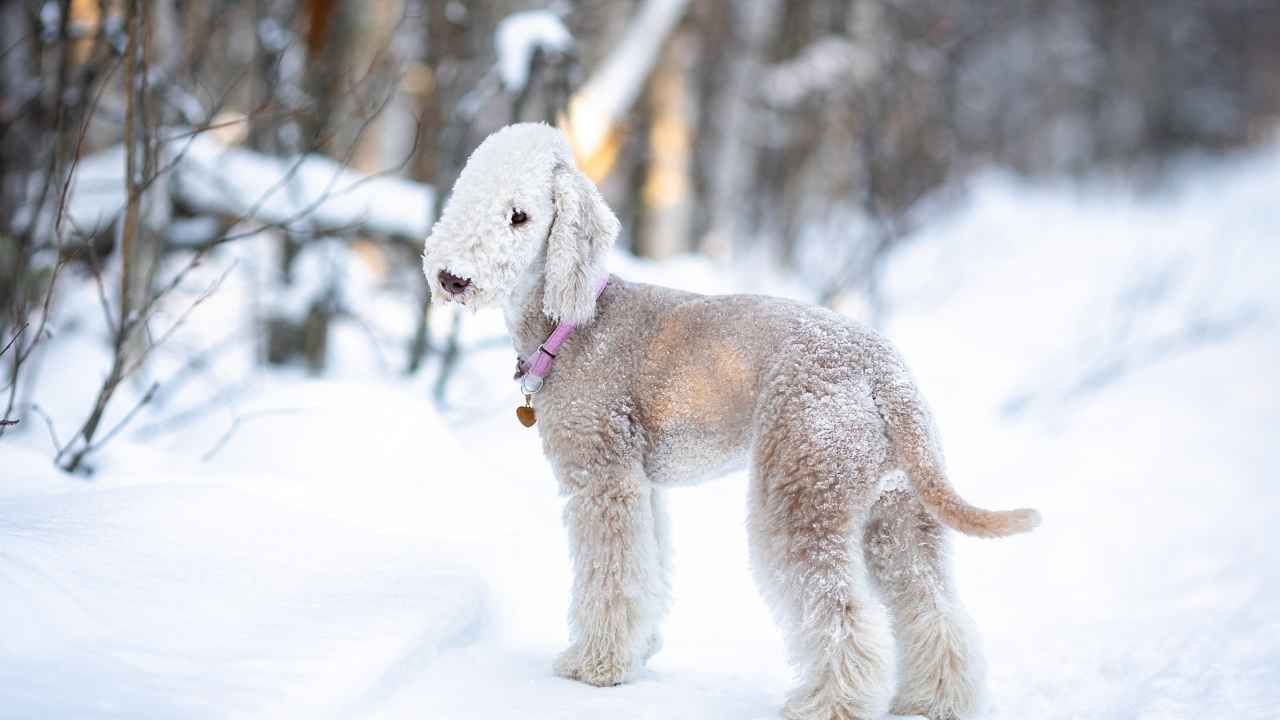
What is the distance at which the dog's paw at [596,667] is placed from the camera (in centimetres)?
280

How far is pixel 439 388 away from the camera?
16.4 ft

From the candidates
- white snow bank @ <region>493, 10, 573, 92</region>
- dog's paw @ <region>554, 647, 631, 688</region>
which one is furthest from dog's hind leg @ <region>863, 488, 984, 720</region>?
white snow bank @ <region>493, 10, 573, 92</region>

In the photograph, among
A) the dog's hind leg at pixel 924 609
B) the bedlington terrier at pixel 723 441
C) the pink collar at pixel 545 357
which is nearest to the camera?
the bedlington terrier at pixel 723 441

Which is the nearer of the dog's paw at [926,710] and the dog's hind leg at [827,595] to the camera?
the dog's hind leg at [827,595]

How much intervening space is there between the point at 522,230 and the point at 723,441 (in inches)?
31.9

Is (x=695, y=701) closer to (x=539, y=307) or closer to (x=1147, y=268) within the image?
(x=539, y=307)

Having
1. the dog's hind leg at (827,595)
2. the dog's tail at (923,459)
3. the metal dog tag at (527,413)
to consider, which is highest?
the metal dog tag at (527,413)

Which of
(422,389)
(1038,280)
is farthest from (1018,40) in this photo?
(422,389)

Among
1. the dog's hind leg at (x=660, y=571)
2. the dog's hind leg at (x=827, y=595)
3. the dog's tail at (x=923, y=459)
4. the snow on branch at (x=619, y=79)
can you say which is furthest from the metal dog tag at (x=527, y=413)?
the snow on branch at (x=619, y=79)

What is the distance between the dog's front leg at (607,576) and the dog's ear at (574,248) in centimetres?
51

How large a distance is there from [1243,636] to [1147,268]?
33.7 feet

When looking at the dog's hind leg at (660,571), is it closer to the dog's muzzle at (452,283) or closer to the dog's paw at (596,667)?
the dog's paw at (596,667)

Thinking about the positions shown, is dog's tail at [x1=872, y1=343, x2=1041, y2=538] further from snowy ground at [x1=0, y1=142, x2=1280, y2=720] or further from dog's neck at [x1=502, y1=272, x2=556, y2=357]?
dog's neck at [x1=502, y1=272, x2=556, y2=357]

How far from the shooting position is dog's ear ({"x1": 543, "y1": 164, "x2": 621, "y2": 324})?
276cm
